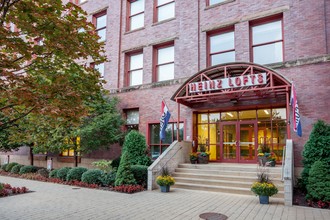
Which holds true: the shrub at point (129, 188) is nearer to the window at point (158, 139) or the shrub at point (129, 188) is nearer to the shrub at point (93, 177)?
the shrub at point (93, 177)

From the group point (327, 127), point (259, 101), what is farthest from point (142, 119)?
point (327, 127)

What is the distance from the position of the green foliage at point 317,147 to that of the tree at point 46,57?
829 centimetres

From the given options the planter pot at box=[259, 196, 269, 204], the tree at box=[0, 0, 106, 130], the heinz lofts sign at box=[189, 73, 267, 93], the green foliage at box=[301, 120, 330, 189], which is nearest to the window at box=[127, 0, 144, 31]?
the heinz lofts sign at box=[189, 73, 267, 93]

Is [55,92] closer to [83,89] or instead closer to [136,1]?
[83,89]

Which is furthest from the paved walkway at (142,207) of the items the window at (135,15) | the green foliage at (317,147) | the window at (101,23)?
the window at (101,23)

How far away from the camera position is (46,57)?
6.27 m

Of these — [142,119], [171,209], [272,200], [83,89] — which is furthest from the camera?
[142,119]

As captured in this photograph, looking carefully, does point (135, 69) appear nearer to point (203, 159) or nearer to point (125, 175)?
point (203, 159)

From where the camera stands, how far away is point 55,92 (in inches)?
239

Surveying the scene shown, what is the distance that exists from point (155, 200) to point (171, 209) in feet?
4.61

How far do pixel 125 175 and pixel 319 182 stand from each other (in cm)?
753

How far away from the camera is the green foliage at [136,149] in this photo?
45.2ft

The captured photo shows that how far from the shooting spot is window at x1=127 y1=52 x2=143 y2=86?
59.3 ft

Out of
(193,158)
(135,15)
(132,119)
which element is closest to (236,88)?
(193,158)
